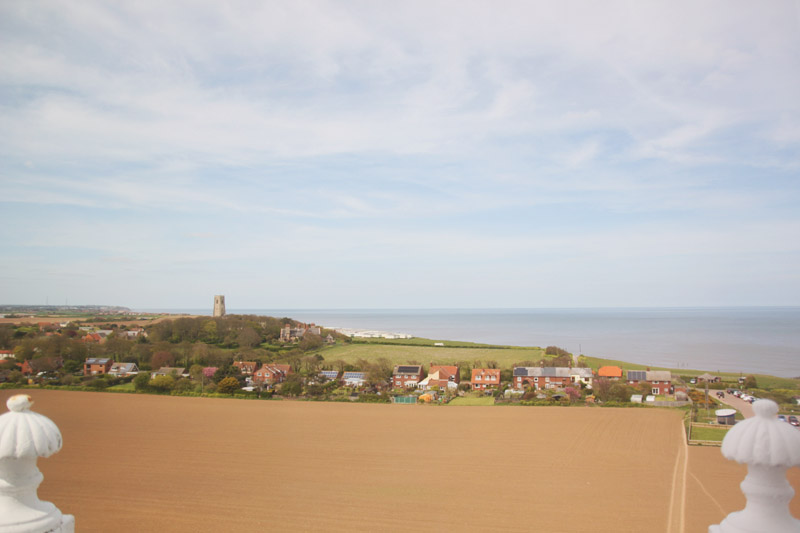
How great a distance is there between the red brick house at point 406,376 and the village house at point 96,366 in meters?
22.0

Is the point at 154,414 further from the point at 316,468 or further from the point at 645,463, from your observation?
the point at 645,463

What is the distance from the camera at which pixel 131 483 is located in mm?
16094

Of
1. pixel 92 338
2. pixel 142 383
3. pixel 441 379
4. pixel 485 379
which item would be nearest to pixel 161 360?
pixel 142 383

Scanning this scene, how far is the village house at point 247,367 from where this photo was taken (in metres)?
37.4

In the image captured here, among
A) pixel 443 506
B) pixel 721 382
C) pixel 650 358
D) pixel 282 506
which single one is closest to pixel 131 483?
pixel 282 506

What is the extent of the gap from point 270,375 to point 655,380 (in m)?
25.8

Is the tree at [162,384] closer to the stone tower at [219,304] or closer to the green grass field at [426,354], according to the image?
the green grass field at [426,354]

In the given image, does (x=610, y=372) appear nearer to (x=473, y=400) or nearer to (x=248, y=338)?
(x=473, y=400)

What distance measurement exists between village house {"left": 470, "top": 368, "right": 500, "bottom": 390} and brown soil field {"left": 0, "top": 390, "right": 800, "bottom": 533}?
676 cm

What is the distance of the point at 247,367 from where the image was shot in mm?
38000

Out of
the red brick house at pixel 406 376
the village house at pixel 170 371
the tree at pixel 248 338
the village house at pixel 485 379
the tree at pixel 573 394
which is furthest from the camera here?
the tree at pixel 248 338

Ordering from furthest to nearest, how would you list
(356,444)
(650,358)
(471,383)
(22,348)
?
(650,358), (22,348), (471,383), (356,444)

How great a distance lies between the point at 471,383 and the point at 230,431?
16905mm

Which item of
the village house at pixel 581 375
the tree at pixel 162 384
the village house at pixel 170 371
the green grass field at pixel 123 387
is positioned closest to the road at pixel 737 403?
the village house at pixel 581 375
